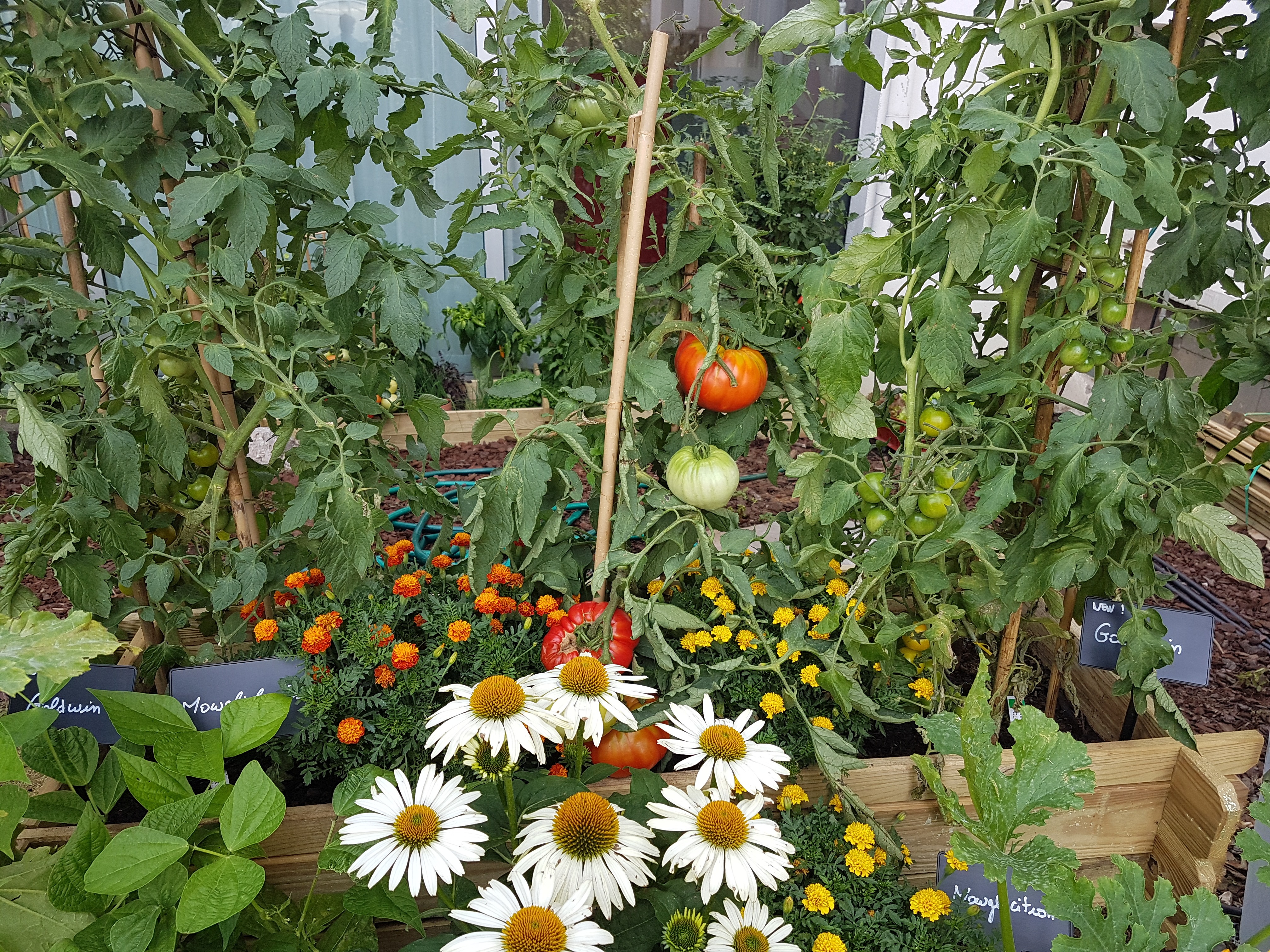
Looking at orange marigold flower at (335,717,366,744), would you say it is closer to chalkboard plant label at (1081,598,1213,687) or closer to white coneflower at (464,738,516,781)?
white coneflower at (464,738,516,781)

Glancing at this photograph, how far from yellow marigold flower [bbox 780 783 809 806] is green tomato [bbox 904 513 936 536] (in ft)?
1.17

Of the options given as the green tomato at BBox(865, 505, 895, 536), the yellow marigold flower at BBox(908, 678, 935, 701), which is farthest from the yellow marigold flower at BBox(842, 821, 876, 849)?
the green tomato at BBox(865, 505, 895, 536)

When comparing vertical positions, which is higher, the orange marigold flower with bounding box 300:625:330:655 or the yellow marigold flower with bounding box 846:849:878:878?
the orange marigold flower with bounding box 300:625:330:655

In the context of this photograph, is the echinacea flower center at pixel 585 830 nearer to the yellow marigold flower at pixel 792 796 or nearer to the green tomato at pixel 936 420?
the yellow marigold flower at pixel 792 796

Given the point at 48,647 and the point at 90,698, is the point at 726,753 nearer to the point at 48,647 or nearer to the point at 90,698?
the point at 48,647

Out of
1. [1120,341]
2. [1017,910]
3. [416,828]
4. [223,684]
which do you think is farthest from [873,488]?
[223,684]

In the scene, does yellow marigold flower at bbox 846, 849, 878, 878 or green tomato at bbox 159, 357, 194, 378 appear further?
green tomato at bbox 159, 357, 194, 378

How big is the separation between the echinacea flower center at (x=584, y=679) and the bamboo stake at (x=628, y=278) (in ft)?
1.02

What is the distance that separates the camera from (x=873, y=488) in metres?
1.07

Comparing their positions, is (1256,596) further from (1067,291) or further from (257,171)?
(257,171)

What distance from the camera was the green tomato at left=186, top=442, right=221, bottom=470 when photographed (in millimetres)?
1255

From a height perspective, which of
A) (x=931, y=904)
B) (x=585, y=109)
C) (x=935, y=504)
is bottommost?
(x=931, y=904)

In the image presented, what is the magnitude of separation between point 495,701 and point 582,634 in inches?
14.4

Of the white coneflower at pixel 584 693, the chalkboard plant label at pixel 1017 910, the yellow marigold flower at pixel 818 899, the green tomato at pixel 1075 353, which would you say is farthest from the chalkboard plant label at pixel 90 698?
the green tomato at pixel 1075 353
